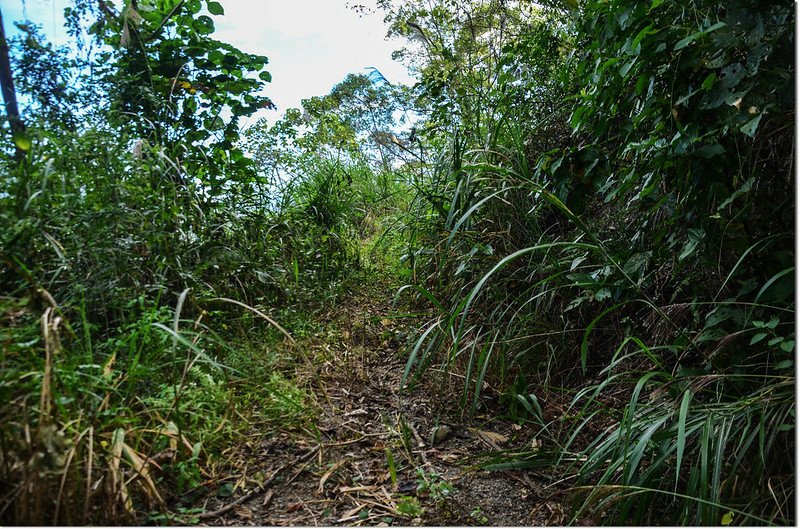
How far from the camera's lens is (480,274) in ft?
7.20

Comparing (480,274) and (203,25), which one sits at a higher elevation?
(203,25)

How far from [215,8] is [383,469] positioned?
2.21m

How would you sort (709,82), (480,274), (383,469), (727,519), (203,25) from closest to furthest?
(727,519) < (709,82) < (383,469) < (480,274) < (203,25)

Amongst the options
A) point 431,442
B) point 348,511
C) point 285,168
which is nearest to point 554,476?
point 431,442

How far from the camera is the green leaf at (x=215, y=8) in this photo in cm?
246

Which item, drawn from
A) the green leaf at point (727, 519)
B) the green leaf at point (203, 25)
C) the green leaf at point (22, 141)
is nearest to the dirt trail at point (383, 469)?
the green leaf at point (727, 519)

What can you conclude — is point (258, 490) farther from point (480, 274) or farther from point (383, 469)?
point (480, 274)

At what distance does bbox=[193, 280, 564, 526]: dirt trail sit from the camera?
4.06 ft

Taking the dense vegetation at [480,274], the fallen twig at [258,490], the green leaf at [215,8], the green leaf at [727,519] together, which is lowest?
the fallen twig at [258,490]

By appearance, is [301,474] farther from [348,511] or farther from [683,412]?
[683,412]

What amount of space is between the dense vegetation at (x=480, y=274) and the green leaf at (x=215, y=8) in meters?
0.05

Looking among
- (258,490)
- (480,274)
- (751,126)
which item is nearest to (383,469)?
(258,490)

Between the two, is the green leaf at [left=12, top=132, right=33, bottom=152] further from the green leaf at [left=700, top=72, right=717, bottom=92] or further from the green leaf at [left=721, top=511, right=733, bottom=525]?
the green leaf at [left=721, top=511, right=733, bottom=525]

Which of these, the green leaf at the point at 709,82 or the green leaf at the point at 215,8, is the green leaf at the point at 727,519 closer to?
the green leaf at the point at 709,82
